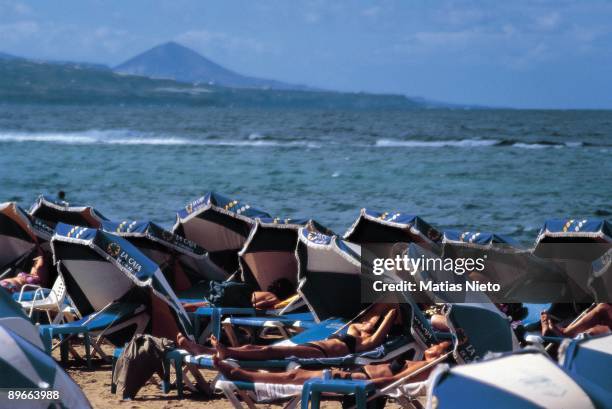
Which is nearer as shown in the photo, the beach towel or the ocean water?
the beach towel

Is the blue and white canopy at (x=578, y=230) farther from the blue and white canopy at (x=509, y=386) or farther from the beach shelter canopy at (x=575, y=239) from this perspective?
the blue and white canopy at (x=509, y=386)

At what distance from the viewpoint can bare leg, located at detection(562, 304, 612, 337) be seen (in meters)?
7.91

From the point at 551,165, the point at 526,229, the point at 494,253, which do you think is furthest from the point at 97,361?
the point at 551,165

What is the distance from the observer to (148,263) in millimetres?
8172

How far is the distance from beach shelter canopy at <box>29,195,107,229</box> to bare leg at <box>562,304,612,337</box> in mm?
4668

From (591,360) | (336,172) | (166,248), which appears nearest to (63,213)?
(166,248)

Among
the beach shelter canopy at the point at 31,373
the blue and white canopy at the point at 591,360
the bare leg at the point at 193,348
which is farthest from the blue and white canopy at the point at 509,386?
the bare leg at the point at 193,348

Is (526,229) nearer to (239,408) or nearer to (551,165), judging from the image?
(239,408)

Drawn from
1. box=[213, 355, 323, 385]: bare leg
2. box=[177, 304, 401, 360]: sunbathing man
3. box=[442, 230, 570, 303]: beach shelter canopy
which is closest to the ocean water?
box=[442, 230, 570, 303]: beach shelter canopy

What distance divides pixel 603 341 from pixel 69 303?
5.11 metres

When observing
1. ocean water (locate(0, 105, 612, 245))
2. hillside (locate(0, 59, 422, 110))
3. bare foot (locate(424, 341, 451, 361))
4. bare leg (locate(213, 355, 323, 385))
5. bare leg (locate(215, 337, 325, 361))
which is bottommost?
hillside (locate(0, 59, 422, 110))

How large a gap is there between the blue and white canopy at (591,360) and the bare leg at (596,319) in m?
3.25

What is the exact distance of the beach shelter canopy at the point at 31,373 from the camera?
451 cm

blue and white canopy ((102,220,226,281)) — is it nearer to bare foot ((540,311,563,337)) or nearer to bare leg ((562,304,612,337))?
bare foot ((540,311,563,337))
